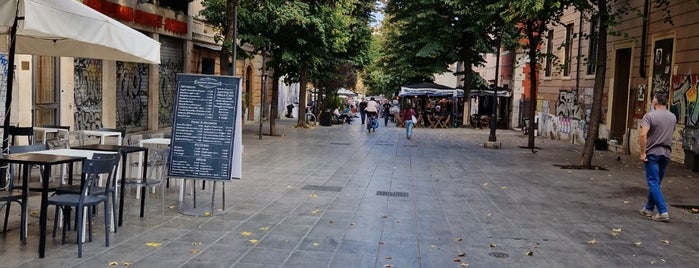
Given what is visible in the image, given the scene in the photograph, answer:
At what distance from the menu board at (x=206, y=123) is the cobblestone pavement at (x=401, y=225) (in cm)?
64

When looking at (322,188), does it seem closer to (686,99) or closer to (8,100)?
(8,100)

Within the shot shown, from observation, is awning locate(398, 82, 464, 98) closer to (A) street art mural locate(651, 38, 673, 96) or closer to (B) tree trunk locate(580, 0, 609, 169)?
(A) street art mural locate(651, 38, 673, 96)

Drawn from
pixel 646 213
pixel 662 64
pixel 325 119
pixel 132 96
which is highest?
pixel 662 64

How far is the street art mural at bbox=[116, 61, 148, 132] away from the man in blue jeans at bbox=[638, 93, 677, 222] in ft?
46.5

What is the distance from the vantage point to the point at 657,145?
8.32 metres

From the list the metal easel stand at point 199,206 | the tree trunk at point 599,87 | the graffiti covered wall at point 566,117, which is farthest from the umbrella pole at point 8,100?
the graffiti covered wall at point 566,117

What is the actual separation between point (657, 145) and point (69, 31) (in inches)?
291

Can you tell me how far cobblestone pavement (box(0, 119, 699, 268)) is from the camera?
592 centimetres

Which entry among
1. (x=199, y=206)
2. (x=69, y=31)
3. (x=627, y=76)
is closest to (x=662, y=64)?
(x=627, y=76)

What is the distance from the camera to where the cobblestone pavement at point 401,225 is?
592 centimetres

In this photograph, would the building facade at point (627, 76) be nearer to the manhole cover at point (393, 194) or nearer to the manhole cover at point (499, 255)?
the manhole cover at point (393, 194)

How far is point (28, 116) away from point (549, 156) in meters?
13.7

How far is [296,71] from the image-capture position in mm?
26438

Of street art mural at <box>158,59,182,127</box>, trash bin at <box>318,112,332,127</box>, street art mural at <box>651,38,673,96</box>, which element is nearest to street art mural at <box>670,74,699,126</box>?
street art mural at <box>651,38,673,96</box>
